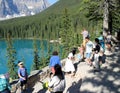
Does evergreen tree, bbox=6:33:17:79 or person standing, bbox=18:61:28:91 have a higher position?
person standing, bbox=18:61:28:91

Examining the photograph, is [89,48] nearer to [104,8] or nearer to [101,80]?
[101,80]

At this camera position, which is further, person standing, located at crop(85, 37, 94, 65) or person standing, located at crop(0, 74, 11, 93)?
person standing, located at crop(85, 37, 94, 65)

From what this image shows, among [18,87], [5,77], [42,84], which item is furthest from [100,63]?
[5,77]

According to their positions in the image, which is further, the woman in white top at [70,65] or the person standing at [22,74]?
the woman in white top at [70,65]

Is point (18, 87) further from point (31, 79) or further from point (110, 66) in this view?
point (110, 66)

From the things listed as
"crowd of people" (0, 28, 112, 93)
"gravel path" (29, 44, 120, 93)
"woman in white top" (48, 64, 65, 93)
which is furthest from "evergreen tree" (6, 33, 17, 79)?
"woman in white top" (48, 64, 65, 93)

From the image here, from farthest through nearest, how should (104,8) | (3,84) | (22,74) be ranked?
(104,8)
(22,74)
(3,84)

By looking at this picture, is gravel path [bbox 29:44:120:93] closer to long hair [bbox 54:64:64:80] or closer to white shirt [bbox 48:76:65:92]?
white shirt [bbox 48:76:65:92]

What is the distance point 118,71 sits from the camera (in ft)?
49.8

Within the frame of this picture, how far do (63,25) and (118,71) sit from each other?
59.8 m

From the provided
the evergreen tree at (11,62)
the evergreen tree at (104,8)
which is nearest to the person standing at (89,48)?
the evergreen tree at (104,8)

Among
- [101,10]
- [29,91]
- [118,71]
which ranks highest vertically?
[101,10]

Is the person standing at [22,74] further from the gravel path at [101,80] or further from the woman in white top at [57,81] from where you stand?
the woman in white top at [57,81]

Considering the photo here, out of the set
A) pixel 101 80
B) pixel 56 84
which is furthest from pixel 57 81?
pixel 101 80
